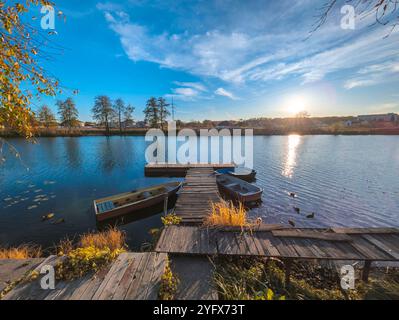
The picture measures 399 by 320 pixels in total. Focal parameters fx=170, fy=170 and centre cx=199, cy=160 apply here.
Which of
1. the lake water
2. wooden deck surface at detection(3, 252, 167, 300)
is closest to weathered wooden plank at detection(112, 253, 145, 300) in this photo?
wooden deck surface at detection(3, 252, 167, 300)

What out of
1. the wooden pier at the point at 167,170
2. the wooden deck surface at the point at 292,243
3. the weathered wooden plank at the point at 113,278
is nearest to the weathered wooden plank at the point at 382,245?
the wooden deck surface at the point at 292,243

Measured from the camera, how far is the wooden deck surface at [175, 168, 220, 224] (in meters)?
6.74

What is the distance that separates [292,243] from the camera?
4.26 m

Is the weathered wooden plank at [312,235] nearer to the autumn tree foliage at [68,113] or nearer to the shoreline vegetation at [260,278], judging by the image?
the shoreline vegetation at [260,278]

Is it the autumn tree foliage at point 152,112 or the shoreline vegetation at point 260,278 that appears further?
the autumn tree foliage at point 152,112

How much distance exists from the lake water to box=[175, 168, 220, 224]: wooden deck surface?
2218 millimetres

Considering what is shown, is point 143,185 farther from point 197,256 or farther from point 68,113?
point 68,113

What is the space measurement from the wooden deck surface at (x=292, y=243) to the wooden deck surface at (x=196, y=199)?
68.3 inches

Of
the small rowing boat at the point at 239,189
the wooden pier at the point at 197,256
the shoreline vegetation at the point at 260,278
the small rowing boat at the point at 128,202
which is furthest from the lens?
the small rowing boat at the point at 239,189

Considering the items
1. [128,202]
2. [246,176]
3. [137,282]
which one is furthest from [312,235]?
[246,176]

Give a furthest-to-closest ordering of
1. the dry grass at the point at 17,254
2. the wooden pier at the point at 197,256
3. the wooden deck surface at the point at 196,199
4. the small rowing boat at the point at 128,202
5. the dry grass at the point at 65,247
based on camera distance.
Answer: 1. the small rowing boat at the point at 128,202
2. the wooden deck surface at the point at 196,199
3. the dry grass at the point at 65,247
4. the dry grass at the point at 17,254
5. the wooden pier at the point at 197,256

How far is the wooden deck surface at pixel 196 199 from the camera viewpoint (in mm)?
6742

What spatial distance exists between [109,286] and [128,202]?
7874 mm
